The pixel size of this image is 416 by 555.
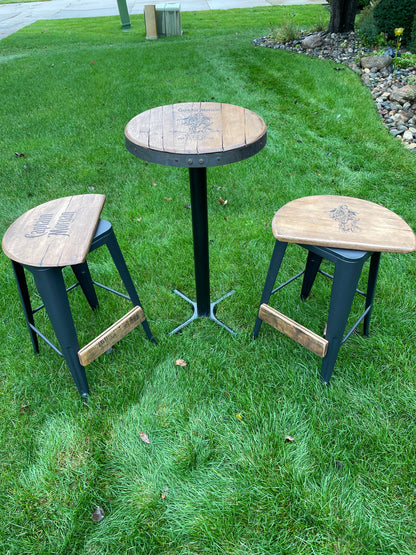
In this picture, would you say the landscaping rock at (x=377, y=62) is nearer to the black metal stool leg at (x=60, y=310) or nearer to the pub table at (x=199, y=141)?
the pub table at (x=199, y=141)

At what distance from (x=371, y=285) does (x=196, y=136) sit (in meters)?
1.31

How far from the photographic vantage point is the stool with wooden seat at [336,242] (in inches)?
68.9

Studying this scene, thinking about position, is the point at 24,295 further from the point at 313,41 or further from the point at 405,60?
the point at 313,41

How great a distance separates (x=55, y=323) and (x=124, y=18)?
1268cm

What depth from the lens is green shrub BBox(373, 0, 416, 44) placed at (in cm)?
666

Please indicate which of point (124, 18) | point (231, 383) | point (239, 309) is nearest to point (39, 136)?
point (239, 309)

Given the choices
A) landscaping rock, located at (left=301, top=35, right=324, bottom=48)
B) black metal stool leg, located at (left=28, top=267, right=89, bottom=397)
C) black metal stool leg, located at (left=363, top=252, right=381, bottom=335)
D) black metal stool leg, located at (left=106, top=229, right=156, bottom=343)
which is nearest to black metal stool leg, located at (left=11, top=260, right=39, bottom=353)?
black metal stool leg, located at (left=28, top=267, right=89, bottom=397)

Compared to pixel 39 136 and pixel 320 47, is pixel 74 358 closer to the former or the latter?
pixel 39 136

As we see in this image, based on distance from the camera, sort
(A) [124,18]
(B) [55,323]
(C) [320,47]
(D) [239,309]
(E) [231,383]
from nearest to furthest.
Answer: (B) [55,323] < (E) [231,383] < (D) [239,309] < (C) [320,47] < (A) [124,18]

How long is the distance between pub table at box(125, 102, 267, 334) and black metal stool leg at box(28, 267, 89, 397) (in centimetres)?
71

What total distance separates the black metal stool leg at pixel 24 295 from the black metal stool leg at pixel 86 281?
0.36 metres

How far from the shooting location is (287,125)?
5344mm

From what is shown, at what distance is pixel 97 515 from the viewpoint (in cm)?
168

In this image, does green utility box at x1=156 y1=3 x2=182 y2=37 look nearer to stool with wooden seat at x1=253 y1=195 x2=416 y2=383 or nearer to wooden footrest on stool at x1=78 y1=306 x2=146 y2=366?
stool with wooden seat at x1=253 y1=195 x2=416 y2=383
